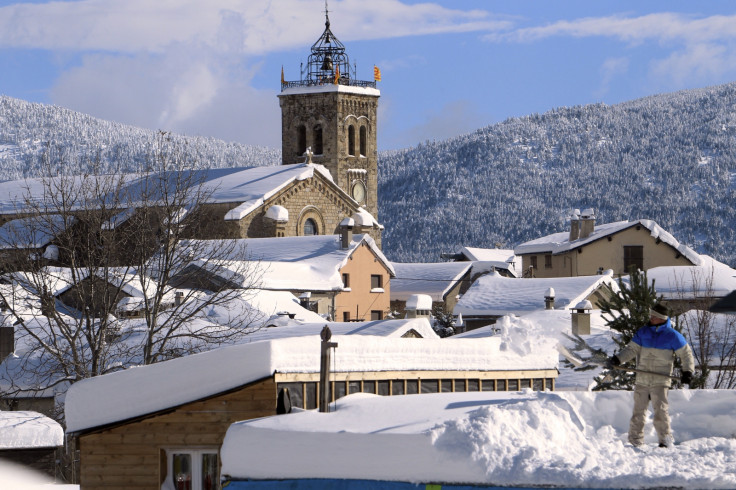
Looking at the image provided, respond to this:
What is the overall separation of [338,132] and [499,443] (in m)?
70.9

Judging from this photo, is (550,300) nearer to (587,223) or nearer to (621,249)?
(621,249)

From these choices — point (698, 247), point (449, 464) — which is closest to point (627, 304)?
point (449, 464)

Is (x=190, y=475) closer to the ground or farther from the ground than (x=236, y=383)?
closer to the ground

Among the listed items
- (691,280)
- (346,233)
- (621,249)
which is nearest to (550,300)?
(691,280)

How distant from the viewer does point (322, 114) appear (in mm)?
83750

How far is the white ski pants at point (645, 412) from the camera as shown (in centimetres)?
1311

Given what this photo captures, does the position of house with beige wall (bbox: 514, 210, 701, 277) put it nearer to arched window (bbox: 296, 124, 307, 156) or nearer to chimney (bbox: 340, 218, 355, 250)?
chimney (bbox: 340, 218, 355, 250)

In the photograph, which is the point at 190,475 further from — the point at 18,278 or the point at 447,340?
the point at 18,278

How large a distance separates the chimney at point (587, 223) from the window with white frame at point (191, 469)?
165 feet

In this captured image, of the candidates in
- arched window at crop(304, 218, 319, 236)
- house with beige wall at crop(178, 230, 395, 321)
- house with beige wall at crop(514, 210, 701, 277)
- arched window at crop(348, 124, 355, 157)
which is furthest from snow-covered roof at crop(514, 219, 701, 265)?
arched window at crop(348, 124, 355, 157)

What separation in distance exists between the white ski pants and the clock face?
7052cm

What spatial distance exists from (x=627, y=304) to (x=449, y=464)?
1103 centimetres

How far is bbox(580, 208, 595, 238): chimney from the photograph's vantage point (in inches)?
2598

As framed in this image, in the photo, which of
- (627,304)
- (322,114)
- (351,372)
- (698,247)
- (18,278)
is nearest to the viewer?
(351,372)
